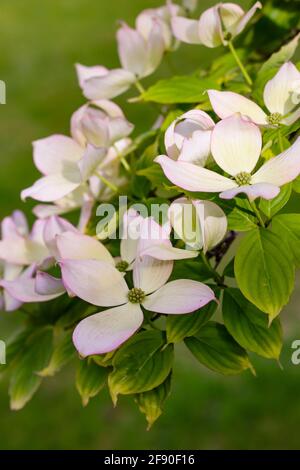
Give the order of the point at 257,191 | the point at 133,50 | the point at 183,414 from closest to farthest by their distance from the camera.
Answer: the point at 257,191
the point at 133,50
the point at 183,414

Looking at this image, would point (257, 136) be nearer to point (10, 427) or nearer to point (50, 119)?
point (10, 427)

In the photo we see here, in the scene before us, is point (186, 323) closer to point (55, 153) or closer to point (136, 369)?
point (136, 369)

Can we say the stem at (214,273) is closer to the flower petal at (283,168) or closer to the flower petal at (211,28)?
the flower petal at (283,168)

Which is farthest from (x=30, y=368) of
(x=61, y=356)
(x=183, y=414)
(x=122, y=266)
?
(x=183, y=414)

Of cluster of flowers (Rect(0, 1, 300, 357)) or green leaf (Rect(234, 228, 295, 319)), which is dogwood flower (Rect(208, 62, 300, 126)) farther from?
green leaf (Rect(234, 228, 295, 319))

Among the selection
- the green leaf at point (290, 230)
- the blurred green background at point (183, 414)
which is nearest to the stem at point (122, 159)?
the green leaf at point (290, 230)

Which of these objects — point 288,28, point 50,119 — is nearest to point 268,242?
point 288,28

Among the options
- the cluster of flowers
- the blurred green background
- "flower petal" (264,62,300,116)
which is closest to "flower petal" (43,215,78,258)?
the cluster of flowers
